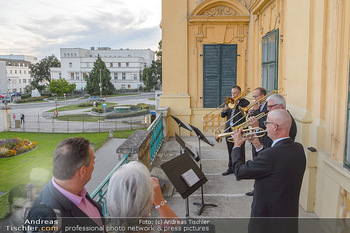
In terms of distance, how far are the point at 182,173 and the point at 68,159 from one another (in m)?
1.97

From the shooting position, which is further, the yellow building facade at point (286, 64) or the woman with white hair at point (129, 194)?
the yellow building facade at point (286, 64)

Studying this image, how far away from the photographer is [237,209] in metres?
4.96

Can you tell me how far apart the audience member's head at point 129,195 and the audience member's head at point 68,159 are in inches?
15.2

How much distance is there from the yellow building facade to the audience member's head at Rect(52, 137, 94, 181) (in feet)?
10.7

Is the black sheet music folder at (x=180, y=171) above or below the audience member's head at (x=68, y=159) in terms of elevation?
below


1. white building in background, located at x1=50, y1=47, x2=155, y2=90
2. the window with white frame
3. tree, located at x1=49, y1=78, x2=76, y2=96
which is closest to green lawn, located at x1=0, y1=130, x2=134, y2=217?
the window with white frame

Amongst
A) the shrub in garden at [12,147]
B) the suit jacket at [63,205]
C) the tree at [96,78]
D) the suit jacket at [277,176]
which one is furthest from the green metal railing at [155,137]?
the tree at [96,78]

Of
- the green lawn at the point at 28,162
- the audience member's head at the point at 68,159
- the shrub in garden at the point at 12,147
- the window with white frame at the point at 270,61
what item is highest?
the window with white frame at the point at 270,61

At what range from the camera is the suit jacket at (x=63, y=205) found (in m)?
1.96

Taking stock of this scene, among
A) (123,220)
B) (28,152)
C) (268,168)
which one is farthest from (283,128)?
(28,152)

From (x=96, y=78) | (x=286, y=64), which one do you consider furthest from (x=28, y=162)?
(x=96, y=78)

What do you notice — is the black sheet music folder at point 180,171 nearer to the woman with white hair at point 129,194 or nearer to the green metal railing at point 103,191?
the green metal railing at point 103,191

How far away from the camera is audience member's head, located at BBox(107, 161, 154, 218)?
1.86m

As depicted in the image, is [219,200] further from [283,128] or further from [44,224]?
[44,224]
